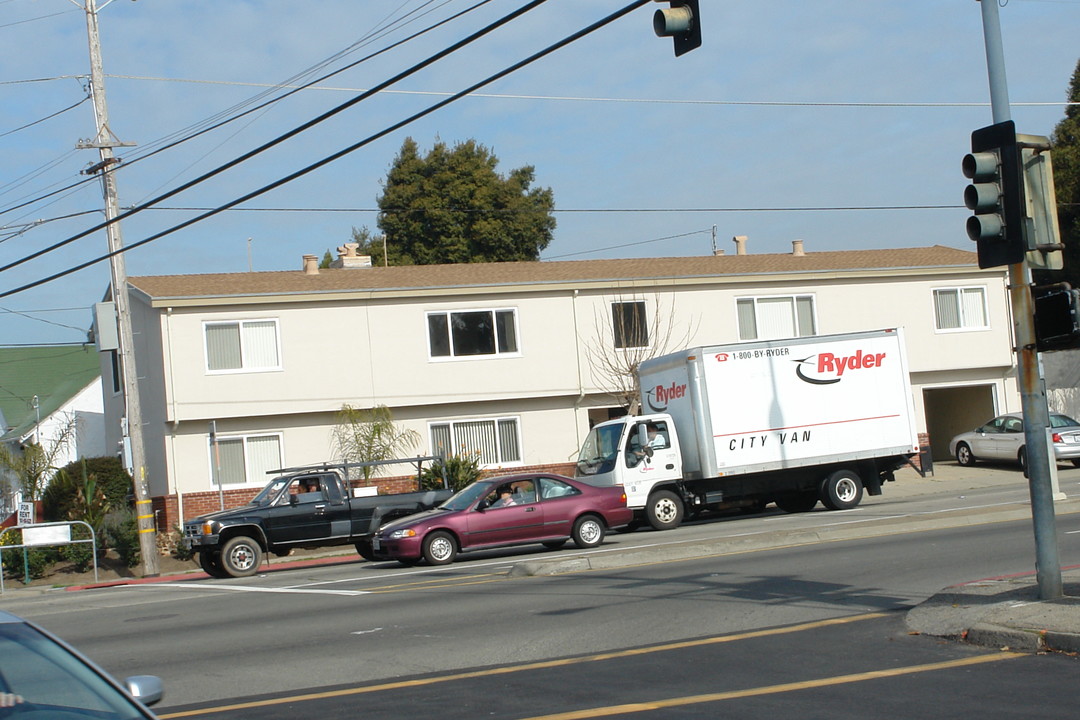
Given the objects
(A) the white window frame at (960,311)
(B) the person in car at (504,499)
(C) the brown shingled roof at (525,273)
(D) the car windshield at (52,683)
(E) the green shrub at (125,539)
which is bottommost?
(E) the green shrub at (125,539)

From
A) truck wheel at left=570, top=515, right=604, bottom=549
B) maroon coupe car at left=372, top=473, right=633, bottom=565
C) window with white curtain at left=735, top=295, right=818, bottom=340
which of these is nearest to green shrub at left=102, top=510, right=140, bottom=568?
maroon coupe car at left=372, top=473, right=633, bottom=565

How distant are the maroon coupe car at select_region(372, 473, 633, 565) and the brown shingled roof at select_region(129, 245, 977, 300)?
11.4m

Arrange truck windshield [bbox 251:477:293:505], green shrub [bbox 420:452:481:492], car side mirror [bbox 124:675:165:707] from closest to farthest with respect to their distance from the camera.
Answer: car side mirror [bbox 124:675:165:707] → truck windshield [bbox 251:477:293:505] → green shrub [bbox 420:452:481:492]

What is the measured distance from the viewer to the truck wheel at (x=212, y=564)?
21.0 m

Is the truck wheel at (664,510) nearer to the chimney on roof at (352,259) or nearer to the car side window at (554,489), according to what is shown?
the car side window at (554,489)

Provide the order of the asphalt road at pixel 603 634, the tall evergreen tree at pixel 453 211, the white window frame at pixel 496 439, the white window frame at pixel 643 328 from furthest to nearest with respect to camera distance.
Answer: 1. the tall evergreen tree at pixel 453 211
2. the white window frame at pixel 643 328
3. the white window frame at pixel 496 439
4. the asphalt road at pixel 603 634

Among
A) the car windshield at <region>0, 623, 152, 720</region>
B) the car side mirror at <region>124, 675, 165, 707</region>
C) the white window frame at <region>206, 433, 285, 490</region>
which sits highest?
the white window frame at <region>206, 433, 285, 490</region>

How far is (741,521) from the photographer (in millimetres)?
23625

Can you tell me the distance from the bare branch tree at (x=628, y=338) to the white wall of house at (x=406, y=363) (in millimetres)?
100

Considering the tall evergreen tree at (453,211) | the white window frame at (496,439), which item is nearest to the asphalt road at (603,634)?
the white window frame at (496,439)

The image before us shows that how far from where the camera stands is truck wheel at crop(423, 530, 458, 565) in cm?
1909

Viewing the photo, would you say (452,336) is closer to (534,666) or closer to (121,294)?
(121,294)

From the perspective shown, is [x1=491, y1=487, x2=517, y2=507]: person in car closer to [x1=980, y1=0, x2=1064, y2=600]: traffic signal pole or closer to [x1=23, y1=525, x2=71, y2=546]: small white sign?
[x1=23, y1=525, x2=71, y2=546]: small white sign

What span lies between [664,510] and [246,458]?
37.3 feet
